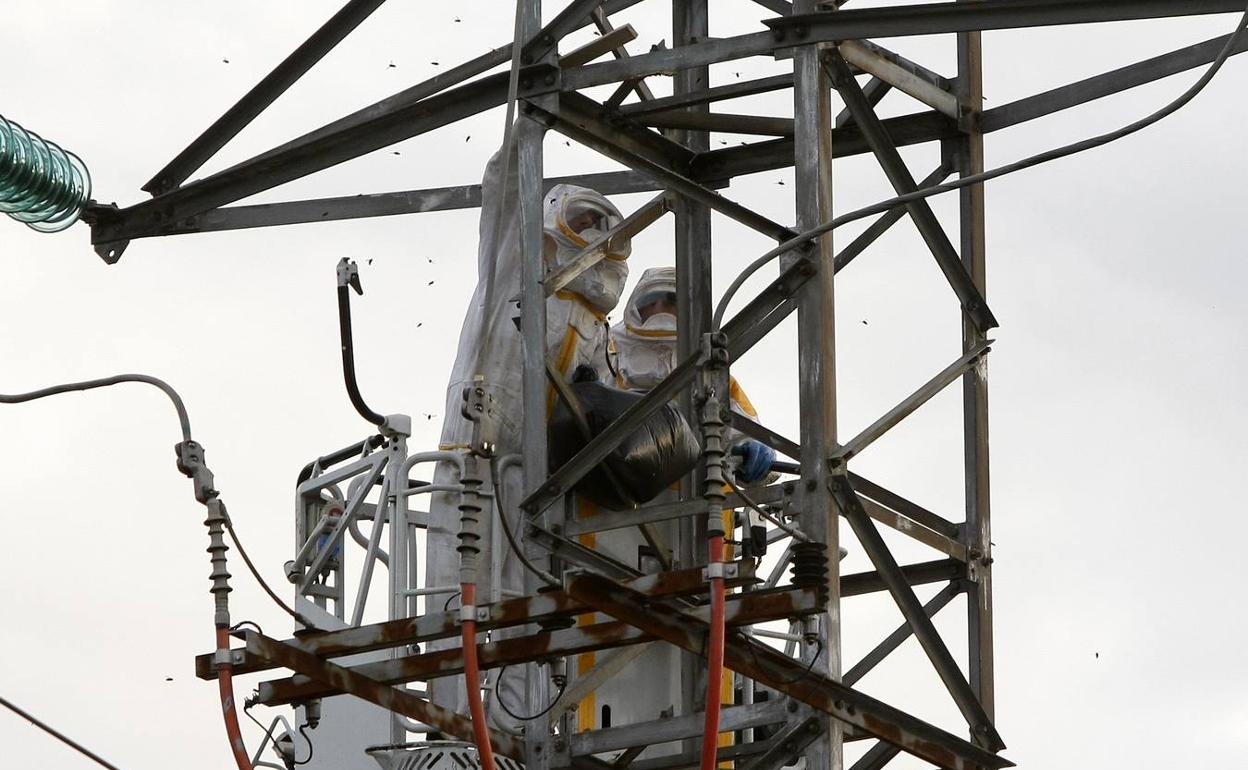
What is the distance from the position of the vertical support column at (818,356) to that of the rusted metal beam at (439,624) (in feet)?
3.34

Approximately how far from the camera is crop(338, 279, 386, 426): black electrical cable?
15023 mm

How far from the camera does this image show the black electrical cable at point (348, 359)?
15.0m

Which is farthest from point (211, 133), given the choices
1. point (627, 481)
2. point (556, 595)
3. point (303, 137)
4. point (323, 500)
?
point (556, 595)

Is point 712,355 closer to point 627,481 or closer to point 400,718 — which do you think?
point 627,481

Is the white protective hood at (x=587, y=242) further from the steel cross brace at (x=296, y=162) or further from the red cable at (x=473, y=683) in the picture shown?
the red cable at (x=473, y=683)

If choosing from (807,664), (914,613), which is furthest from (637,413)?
(914,613)

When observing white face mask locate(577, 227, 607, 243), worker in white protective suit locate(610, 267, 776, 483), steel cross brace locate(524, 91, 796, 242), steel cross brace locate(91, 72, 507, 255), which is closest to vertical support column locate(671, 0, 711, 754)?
steel cross brace locate(524, 91, 796, 242)

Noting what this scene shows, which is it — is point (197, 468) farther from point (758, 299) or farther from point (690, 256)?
point (690, 256)

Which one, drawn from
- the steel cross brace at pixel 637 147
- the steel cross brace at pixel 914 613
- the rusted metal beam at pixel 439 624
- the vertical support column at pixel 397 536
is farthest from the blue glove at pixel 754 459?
Result: the rusted metal beam at pixel 439 624

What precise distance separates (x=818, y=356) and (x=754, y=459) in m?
1.61

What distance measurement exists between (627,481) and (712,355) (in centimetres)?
205

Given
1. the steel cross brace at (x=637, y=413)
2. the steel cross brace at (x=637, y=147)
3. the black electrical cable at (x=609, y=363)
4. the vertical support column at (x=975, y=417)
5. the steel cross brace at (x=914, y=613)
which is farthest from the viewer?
the black electrical cable at (x=609, y=363)

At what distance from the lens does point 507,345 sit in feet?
50.8

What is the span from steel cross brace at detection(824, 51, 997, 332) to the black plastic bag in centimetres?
159
